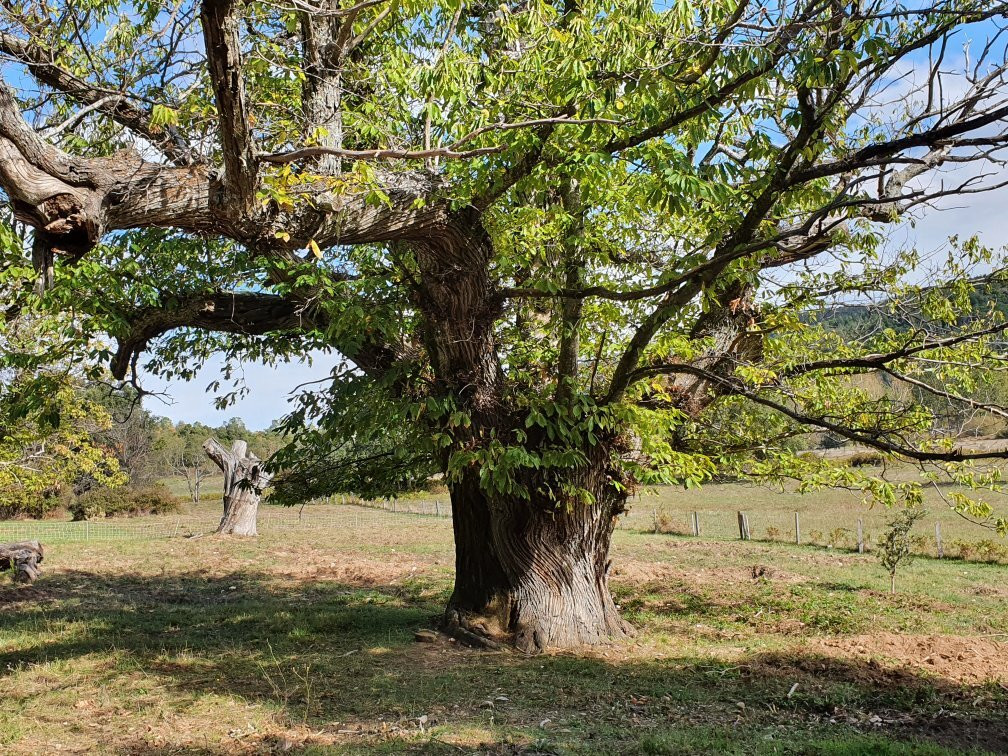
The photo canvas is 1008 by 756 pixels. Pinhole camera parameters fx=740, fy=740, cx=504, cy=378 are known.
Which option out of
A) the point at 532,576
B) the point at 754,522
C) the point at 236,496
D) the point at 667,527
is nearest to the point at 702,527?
the point at 667,527

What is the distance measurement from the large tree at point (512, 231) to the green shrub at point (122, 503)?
3069 cm

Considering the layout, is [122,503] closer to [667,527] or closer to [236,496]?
[236,496]

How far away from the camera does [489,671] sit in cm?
813

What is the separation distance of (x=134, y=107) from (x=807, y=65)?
630 cm

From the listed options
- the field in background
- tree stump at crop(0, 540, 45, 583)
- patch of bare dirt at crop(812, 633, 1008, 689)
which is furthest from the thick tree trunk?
tree stump at crop(0, 540, 45, 583)

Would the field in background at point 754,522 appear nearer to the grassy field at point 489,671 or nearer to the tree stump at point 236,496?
the tree stump at point 236,496

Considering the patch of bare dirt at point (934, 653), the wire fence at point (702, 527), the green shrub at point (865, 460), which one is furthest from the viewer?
the green shrub at point (865, 460)

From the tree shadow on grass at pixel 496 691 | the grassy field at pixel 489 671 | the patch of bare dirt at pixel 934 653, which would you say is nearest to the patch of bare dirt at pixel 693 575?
the grassy field at pixel 489 671

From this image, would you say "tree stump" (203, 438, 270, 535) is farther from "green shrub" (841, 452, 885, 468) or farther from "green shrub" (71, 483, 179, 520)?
"green shrub" (841, 452, 885, 468)

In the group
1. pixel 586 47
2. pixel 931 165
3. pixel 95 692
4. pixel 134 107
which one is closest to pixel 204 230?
pixel 134 107

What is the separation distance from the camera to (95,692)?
7312mm

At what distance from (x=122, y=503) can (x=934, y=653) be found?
39.3 m

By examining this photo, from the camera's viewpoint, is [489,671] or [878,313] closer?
[878,313]

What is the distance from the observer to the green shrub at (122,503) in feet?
121
